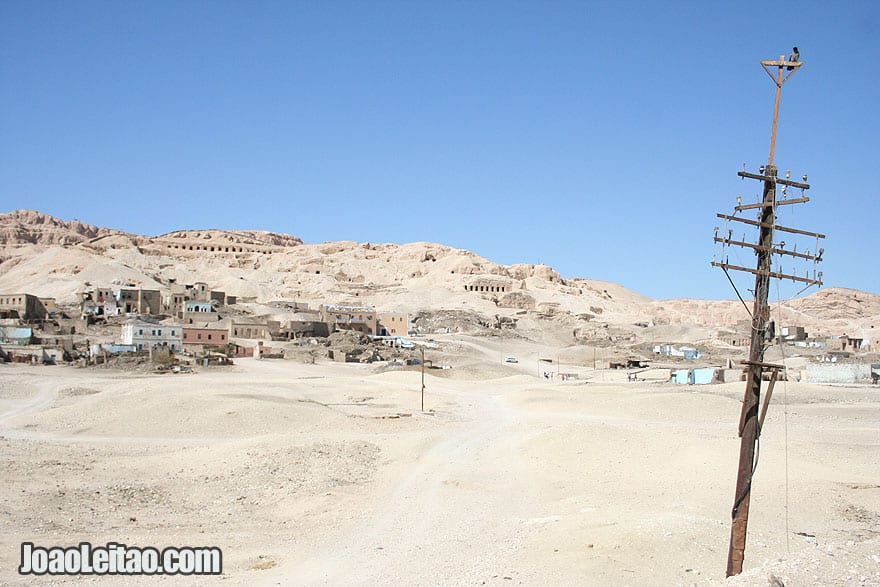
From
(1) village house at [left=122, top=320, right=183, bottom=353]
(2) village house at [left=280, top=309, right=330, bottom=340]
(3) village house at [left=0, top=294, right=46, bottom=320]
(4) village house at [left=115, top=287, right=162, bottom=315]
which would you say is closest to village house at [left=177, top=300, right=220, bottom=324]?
(4) village house at [left=115, top=287, right=162, bottom=315]

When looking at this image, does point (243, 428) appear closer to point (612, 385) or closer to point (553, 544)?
point (553, 544)

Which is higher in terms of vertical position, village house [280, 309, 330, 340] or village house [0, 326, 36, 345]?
village house [280, 309, 330, 340]

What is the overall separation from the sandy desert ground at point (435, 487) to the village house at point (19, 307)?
24.5 meters

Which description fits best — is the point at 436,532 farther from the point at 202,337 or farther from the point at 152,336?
the point at 202,337

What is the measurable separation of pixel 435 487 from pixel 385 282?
327 feet

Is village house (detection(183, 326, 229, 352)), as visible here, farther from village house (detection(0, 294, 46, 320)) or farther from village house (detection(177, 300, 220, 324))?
village house (detection(0, 294, 46, 320))

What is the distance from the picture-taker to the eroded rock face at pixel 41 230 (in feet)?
479

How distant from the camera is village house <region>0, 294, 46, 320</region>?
53062 mm

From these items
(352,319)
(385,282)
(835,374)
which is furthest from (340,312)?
(385,282)

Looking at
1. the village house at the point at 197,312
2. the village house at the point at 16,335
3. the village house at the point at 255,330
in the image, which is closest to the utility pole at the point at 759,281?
the village house at the point at 16,335

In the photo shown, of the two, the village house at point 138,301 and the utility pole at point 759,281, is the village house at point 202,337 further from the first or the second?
the utility pole at point 759,281

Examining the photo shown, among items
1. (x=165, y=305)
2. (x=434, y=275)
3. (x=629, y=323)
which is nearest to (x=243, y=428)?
(x=165, y=305)

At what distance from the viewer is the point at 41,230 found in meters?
156

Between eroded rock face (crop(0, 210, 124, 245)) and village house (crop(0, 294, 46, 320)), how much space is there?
95457 millimetres
